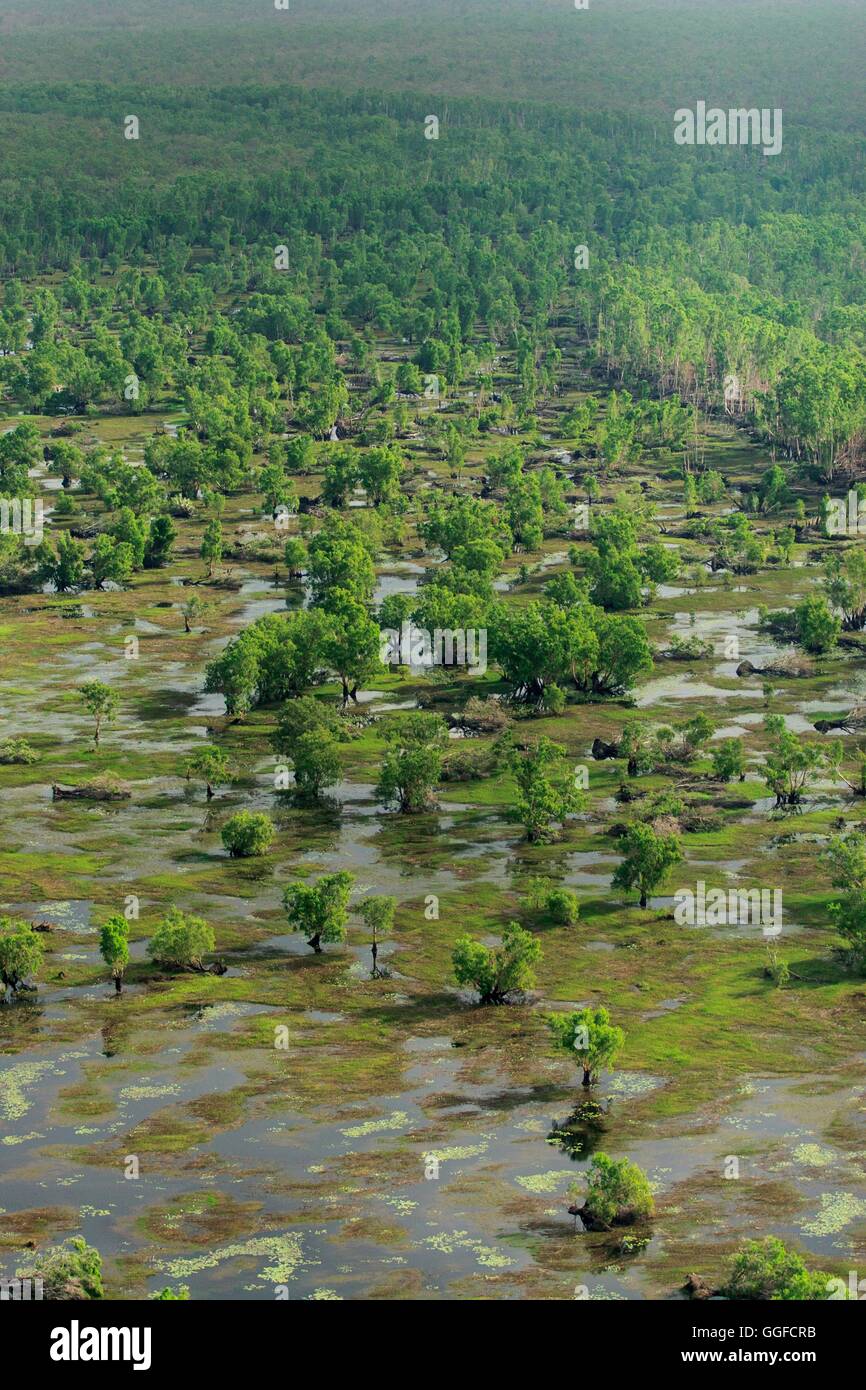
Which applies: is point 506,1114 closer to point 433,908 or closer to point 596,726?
point 433,908

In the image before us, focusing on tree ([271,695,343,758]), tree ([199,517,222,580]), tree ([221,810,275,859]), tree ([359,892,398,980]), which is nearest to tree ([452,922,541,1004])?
tree ([359,892,398,980])

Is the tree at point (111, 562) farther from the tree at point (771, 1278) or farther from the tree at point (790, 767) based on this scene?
the tree at point (771, 1278)

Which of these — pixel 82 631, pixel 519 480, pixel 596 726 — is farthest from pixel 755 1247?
pixel 519 480

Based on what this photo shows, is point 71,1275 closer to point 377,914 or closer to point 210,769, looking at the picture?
point 377,914

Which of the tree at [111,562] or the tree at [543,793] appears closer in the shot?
the tree at [543,793]

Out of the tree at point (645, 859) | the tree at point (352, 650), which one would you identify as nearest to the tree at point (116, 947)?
the tree at point (645, 859)

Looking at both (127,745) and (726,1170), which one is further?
(127,745)
